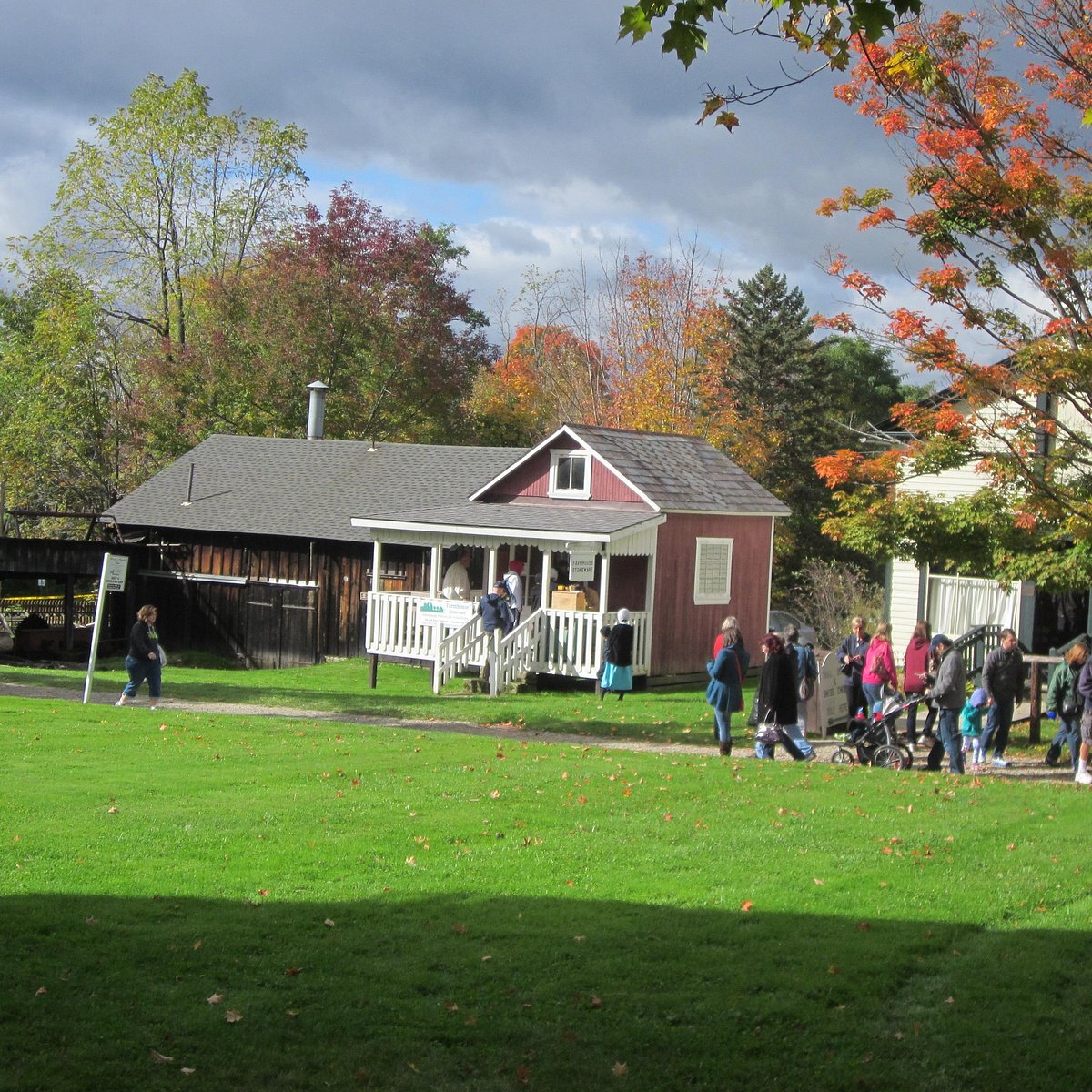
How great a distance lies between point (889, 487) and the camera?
873 inches

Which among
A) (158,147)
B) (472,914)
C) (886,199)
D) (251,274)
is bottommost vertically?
(472,914)

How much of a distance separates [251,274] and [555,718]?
102ft

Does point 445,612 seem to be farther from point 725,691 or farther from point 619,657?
point 725,691

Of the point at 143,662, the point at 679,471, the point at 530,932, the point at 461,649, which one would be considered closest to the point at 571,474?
the point at 679,471

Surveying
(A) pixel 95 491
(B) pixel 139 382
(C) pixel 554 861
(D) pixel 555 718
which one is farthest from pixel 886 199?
(A) pixel 95 491

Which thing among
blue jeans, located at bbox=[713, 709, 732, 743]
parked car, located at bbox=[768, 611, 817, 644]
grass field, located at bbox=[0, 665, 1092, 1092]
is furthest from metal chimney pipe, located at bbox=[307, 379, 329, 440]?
grass field, located at bbox=[0, 665, 1092, 1092]

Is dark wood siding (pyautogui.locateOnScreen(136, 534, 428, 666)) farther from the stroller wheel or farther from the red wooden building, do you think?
the stroller wheel

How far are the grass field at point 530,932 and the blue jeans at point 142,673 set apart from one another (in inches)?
278

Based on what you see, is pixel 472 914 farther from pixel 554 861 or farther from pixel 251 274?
pixel 251 274

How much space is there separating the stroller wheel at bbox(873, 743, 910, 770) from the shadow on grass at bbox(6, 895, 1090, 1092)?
7.96 meters

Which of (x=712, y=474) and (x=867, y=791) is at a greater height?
(x=712, y=474)

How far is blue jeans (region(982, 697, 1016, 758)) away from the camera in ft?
55.2

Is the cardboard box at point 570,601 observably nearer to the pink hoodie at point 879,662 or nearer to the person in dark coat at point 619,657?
the person in dark coat at point 619,657

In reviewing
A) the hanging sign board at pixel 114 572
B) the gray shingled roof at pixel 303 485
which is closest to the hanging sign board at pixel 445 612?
the gray shingled roof at pixel 303 485
